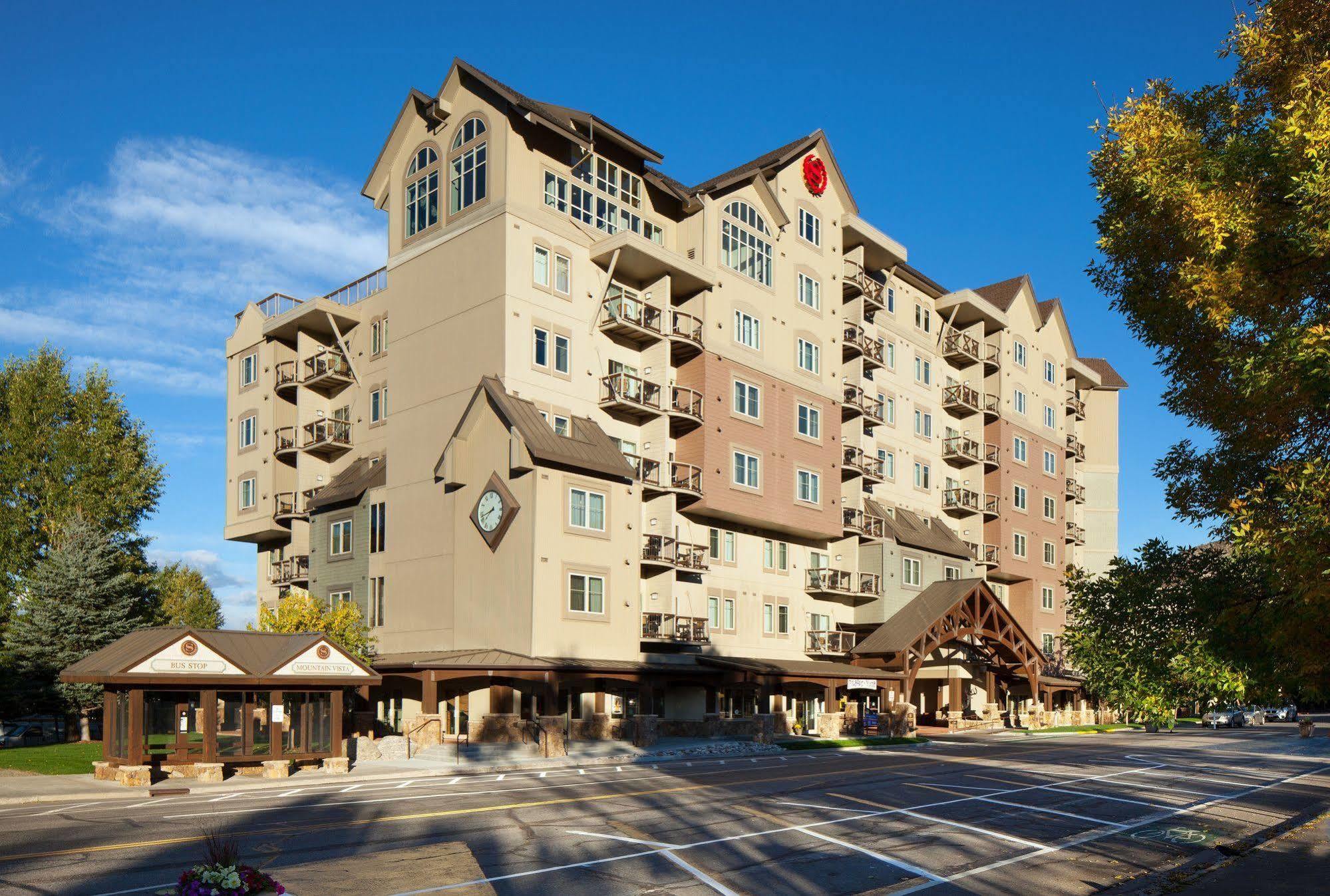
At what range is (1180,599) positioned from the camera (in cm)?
1348

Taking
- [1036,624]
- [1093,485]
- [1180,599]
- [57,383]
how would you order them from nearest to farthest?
[1180,599] → [57,383] → [1036,624] → [1093,485]

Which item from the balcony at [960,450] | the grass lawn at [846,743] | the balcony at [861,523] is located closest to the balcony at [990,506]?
the balcony at [960,450]

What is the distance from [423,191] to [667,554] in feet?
67.5

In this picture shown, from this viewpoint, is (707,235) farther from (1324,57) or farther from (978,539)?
(1324,57)

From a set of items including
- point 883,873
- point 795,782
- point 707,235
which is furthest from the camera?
point 707,235

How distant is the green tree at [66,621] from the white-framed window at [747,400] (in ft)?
98.5

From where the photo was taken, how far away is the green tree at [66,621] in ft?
164

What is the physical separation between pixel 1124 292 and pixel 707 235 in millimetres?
39345

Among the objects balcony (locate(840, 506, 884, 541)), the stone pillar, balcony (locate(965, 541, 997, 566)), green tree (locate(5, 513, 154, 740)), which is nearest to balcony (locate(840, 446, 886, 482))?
balcony (locate(840, 506, 884, 541))

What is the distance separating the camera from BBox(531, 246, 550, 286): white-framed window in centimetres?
4681

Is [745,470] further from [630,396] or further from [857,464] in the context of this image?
[857,464]

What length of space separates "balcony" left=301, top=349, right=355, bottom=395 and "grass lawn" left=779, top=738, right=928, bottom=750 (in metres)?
28.5

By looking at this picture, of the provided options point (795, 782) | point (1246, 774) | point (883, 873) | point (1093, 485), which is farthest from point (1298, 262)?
point (1093, 485)

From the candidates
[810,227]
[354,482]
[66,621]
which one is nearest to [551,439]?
[354,482]
